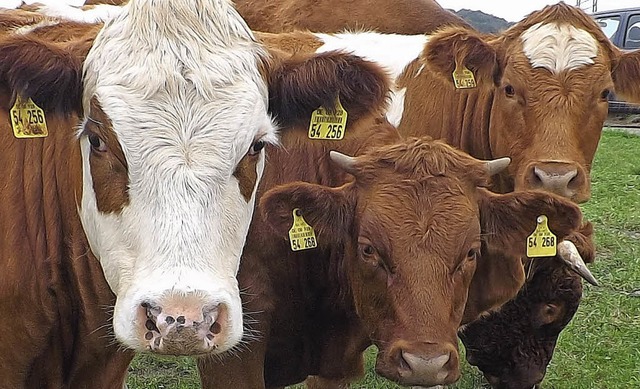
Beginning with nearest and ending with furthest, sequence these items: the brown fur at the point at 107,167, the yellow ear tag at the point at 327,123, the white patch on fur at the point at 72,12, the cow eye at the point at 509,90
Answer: the brown fur at the point at 107,167, the yellow ear tag at the point at 327,123, the cow eye at the point at 509,90, the white patch on fur at the point at 72,12

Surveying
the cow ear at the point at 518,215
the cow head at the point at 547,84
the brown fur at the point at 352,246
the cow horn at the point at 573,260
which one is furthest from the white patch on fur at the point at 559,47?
the cow ear at the point at 518,215

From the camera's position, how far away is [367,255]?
11.8 feet

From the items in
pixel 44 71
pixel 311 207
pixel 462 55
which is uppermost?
pixel 44 71

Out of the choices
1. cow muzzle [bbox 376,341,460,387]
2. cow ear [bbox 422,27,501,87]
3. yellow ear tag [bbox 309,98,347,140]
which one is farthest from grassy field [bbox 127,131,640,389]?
yellow ear tag [bbox 309,98,347,140]

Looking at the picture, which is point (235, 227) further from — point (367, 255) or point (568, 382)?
point (568, 382)

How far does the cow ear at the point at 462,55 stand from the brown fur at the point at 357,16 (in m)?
2.06

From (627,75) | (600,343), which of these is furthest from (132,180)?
(600,343)

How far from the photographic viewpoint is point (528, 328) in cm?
512

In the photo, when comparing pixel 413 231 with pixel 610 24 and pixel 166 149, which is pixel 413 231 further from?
pixel 610 24

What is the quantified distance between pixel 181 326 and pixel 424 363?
42.3 inches

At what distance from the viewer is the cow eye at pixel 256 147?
10.1ft

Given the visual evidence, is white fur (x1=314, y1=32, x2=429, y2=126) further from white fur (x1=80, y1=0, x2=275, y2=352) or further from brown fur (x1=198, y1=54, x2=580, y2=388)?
white fur (x1=80, y1=0, x2=275, y2=352)

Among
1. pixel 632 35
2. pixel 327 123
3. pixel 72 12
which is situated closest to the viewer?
pixel 327 123

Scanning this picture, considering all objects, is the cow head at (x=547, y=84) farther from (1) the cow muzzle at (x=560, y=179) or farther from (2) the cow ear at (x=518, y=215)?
(2) the cow ear at (x=518, y=215)
